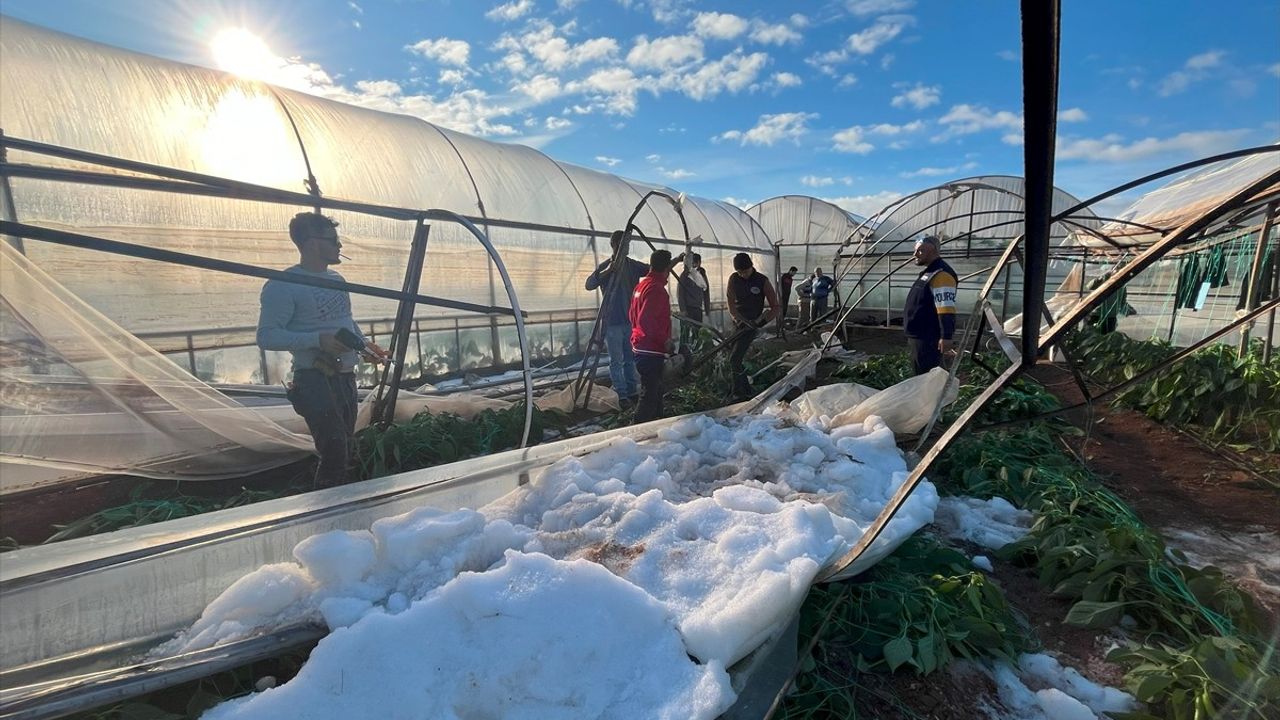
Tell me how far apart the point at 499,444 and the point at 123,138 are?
414 cm

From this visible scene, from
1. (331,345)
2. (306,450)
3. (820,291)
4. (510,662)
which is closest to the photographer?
(510,662)

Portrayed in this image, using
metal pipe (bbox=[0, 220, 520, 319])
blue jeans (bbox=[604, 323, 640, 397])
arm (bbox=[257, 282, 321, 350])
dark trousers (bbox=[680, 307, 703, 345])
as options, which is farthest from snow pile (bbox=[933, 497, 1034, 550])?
dark trousers (bbox=[680, 307, 703, 345])

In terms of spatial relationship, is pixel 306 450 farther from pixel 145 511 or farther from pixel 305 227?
pixel 305 227

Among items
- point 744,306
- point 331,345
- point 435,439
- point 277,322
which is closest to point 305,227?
point 277,322

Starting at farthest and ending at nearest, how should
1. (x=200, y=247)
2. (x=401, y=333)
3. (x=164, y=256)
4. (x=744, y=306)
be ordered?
(x=744, y=306) → (x=200, y=247) → (x=401, y=333) → (x=164, y=256)

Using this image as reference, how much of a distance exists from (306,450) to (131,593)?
1.95 metres

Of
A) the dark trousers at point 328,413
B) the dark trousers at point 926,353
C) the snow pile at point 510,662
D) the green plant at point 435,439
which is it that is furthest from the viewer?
the dark trousers at point 926,353

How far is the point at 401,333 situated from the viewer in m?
4.15

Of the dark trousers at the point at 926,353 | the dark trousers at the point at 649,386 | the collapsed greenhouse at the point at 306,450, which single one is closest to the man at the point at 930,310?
the dark trousers at the point at 926,353

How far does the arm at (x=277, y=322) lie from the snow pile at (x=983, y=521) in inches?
158

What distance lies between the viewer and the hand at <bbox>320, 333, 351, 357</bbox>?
322cm

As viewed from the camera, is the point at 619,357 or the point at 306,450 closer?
the point at 306,450

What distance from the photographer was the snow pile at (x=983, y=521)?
319 centimetres

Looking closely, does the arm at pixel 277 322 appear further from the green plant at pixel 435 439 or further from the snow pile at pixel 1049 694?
the snow pile at pixel 1049 694
